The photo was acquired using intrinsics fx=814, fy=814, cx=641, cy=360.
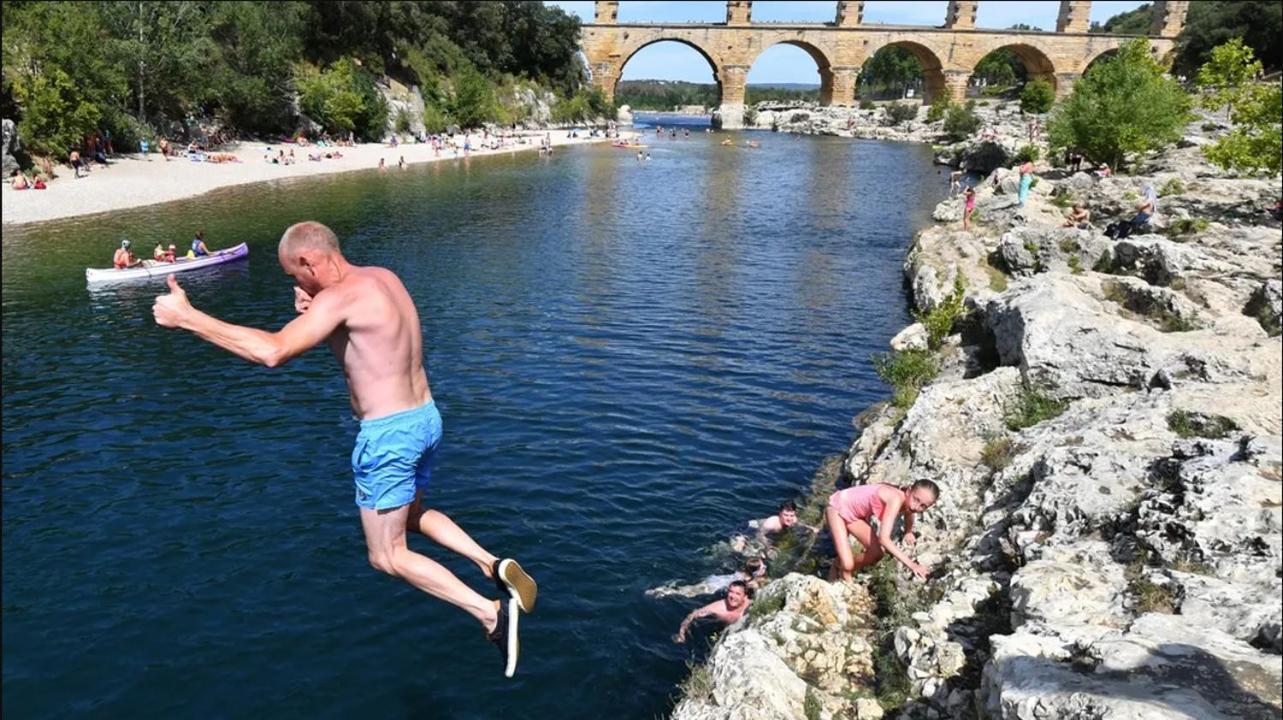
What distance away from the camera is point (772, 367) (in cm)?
1956

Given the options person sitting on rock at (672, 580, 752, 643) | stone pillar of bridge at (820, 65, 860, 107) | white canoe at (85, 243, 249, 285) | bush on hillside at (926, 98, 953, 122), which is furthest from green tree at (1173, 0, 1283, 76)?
person sitting on rock at (672, 580, 752, 643)

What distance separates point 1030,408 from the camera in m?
11.1

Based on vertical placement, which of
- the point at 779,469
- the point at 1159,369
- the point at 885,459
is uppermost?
the point at 1159,369

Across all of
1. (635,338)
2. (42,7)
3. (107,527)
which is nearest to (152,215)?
(42,7)

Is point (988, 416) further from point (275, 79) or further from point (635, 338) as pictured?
point (275, 79)

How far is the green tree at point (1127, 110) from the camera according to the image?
3475 cm

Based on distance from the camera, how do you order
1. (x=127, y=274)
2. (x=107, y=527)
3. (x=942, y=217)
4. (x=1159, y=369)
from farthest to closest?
(x=942, y=217) → (x=127, y=274) → (x=107, y=527) → (x=1159, y=369)

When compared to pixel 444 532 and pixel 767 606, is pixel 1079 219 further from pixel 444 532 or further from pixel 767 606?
pixel 444 532

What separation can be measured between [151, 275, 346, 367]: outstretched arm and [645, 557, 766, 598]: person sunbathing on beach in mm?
6553

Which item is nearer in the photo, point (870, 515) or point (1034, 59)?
point (870, 515)

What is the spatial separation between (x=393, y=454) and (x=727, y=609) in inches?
211

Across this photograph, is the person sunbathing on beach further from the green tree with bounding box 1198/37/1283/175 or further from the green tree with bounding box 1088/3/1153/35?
the green tree with bounding box 1088/3/1153/35

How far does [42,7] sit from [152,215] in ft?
60.5

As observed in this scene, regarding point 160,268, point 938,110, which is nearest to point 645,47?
point 938,110
